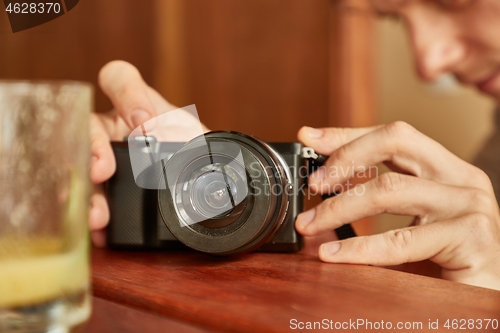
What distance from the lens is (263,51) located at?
1538 mm

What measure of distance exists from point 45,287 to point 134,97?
0.38m

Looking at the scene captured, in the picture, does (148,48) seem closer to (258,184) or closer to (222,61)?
(222,61)

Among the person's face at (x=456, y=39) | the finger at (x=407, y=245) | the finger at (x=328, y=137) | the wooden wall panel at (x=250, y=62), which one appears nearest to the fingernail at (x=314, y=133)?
the finger at (x=328, y=137)

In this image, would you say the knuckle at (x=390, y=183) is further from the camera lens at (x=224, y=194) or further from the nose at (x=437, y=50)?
the nose at (x=437, y=50)

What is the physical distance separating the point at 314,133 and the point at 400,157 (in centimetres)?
8

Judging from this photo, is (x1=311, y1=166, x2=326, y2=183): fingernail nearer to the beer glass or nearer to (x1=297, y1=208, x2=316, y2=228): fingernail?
(x1=297, y1=208, x2=316, y2=228): fingernail

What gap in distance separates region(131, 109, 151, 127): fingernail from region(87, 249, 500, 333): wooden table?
0.56 ft

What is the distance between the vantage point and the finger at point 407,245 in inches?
17.3

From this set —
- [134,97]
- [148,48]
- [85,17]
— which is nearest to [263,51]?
[148,48]

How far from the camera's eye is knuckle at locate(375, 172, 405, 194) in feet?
1.55

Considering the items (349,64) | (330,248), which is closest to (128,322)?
(330,248)

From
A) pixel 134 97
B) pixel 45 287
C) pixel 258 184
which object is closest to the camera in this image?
pixel 45 287

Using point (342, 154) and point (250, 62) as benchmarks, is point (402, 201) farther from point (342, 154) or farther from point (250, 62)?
point (250, 62)

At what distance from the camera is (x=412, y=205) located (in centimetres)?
48
